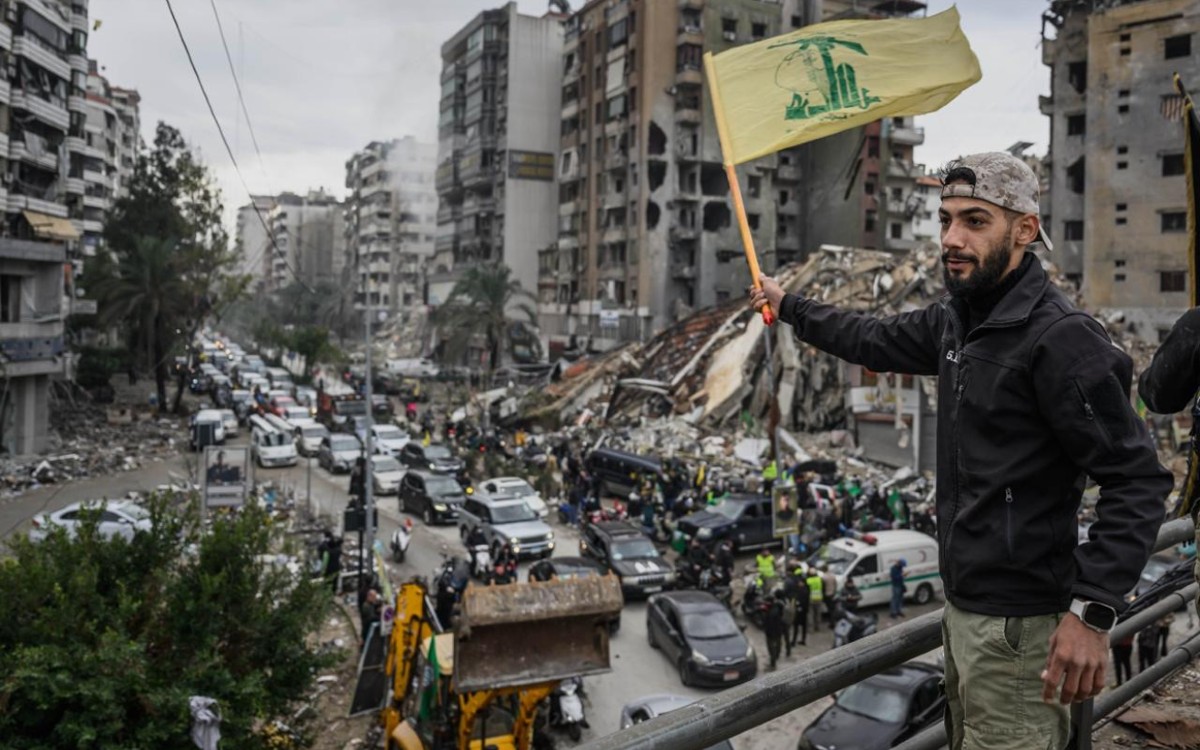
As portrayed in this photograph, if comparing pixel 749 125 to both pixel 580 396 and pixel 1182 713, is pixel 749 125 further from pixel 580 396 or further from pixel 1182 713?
pixel 580 396

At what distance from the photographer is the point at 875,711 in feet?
38.2

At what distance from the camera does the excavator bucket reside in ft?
30.5

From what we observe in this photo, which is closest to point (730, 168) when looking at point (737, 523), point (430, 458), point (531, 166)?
point (737, 523)

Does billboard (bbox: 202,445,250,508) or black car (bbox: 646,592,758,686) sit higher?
billboard (bbox: 202,445,250,508)

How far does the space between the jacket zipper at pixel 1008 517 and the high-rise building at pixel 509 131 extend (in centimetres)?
6932

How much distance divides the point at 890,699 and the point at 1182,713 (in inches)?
320

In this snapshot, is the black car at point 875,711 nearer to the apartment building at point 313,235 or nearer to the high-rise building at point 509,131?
the high-rise building at point 509,131

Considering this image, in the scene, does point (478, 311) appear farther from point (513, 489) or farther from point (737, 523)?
point (737, 523)

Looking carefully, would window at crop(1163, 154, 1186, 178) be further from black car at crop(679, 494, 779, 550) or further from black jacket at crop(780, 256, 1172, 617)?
black jacket at crop(780, 256, 1172, 617)

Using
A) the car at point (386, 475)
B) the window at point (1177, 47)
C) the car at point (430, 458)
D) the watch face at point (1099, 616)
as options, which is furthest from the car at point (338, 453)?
the window at point (1177, 47)

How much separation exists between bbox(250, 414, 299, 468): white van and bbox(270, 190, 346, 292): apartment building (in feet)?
230

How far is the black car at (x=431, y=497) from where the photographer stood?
2756 centimetres

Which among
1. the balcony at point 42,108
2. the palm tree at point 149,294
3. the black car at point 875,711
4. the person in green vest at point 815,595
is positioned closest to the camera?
the black car at point 875,711

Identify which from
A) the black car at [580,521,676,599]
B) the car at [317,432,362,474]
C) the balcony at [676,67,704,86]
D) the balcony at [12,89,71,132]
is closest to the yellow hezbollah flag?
the black car at [580,521,676,599]
